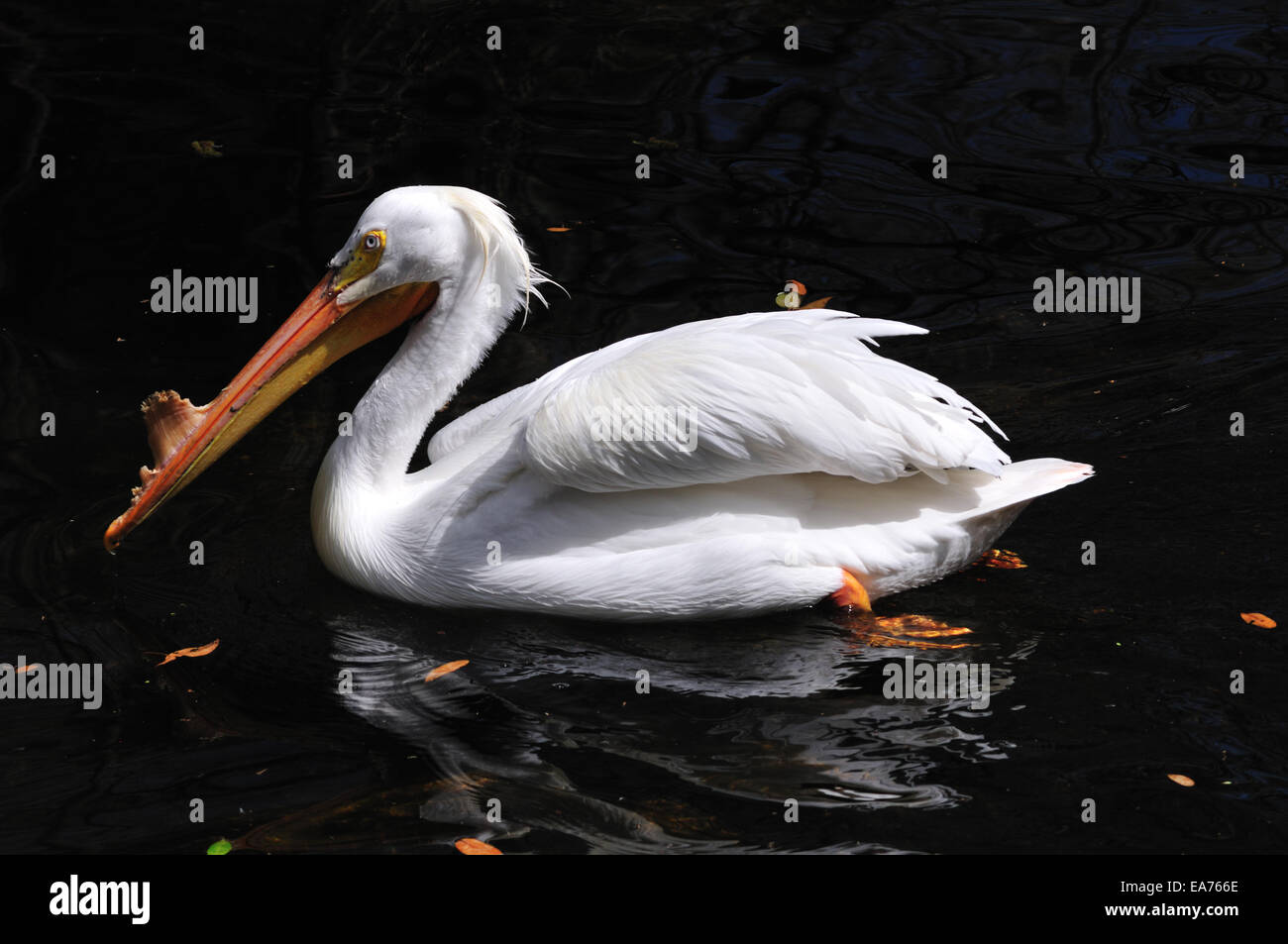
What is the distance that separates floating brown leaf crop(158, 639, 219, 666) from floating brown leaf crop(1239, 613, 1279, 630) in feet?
10.0

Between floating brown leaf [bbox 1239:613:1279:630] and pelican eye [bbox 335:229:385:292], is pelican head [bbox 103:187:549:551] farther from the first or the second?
floating brown leaf [bbox 1239:613:1279:630]

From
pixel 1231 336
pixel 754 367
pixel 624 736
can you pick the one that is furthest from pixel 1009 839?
pixel 1231 336

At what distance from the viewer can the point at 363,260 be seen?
455 cm

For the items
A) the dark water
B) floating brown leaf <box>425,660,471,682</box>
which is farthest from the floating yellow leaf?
floating brown leaf <box>425,660,471,682</box>

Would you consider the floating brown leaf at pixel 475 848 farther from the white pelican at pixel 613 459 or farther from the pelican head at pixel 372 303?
the pelican head at pixel 372 303

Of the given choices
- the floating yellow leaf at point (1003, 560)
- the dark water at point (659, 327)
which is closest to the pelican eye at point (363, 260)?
the dark water at point (659, 327)

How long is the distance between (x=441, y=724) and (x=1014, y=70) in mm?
6394

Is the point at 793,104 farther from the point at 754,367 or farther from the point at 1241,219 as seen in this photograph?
the point at 754,367

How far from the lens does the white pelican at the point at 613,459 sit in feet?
13.8

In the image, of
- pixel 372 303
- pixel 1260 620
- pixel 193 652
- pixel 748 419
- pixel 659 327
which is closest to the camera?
pixel 748 419

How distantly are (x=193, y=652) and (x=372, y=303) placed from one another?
120 cm

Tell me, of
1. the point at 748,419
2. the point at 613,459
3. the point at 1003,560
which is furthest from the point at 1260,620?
the point at 613,459

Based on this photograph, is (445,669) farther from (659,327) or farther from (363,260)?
(659,327)

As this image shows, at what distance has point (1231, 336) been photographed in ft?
20.1
